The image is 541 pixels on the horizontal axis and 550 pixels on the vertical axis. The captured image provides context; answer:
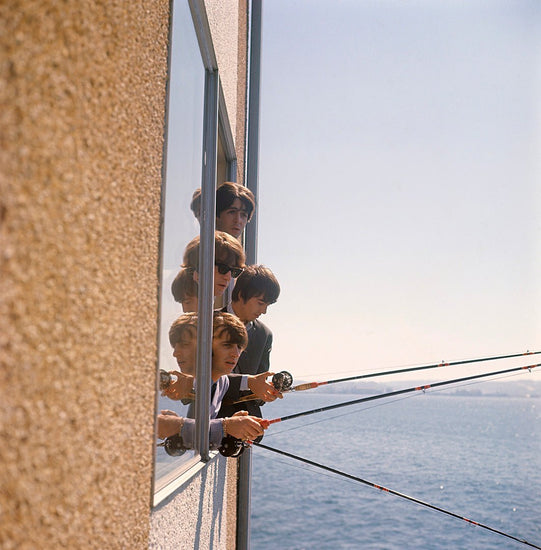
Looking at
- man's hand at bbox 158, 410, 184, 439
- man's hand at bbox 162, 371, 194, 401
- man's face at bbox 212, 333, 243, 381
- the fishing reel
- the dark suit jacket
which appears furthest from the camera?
the dark suit jacket

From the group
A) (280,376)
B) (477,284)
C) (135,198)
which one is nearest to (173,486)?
(135,198)

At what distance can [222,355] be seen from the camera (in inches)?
58.6

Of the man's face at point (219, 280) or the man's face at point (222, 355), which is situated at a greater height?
the man's face at point (219, 280)

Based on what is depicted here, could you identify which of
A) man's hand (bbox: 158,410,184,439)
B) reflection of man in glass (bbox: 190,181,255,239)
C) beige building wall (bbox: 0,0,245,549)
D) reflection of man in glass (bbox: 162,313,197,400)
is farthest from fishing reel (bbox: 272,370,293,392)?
beige building wall (bbox: 0,0,245,549)

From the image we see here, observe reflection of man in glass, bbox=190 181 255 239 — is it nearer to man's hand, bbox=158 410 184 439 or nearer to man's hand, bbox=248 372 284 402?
man's hand, bbox=248 372 284 402

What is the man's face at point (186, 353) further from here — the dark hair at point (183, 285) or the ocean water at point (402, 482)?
the ocean water at point (402, 482)

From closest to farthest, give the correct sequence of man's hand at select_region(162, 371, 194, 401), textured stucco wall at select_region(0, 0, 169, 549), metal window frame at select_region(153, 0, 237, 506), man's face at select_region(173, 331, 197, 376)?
textured stucco wall at select_region(0, 0, 169, 549) < man's hand at select_region(162, 371, 194, 401) < man's face at select_region(173, 331, 197, 376) < metal window frame at select_region(153, 0, 237, 506)

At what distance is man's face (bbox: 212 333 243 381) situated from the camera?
1.48 meters

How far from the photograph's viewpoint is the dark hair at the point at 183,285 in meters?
0.98

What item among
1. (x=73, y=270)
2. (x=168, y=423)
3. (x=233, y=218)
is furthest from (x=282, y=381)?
(x=73, y=270)

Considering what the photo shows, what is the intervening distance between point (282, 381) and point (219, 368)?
313 millimetres

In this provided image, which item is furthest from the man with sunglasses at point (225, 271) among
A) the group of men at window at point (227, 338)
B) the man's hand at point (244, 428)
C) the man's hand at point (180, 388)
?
the man's hand at point (244, 428)

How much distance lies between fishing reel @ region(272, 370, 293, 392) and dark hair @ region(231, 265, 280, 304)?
→ 239 millimetres

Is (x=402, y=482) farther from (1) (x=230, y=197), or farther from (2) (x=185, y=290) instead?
(2) (x=185, y=290)
